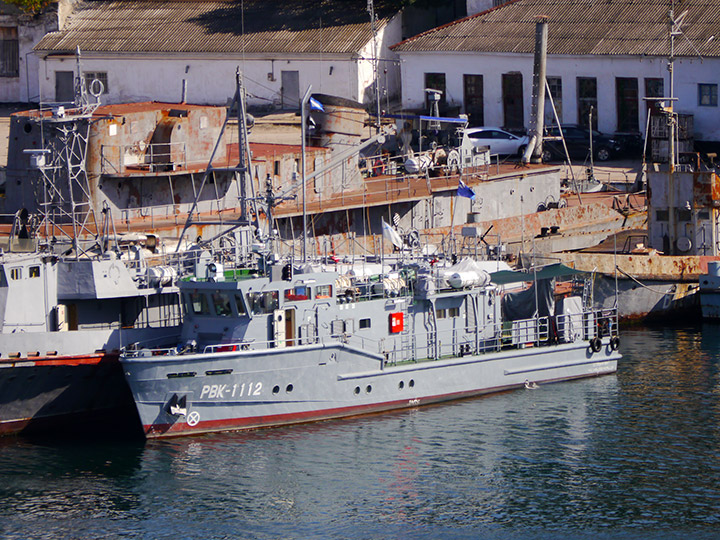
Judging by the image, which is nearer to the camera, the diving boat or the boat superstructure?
the diving boat

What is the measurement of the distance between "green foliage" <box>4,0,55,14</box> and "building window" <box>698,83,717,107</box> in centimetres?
3164

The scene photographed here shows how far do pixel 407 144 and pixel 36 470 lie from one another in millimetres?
26518

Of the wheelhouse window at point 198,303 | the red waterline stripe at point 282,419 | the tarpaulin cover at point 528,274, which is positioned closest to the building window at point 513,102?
the tarpaulin cover at point 528,274

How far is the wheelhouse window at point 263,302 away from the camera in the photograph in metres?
35.7

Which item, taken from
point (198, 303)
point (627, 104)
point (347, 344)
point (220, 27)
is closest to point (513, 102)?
point (627, 104)

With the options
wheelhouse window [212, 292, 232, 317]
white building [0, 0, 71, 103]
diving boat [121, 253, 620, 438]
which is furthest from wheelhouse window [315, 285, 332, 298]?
white building [0, 0, 71, 103]

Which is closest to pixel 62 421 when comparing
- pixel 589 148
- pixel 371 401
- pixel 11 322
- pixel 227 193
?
pixel 11 322

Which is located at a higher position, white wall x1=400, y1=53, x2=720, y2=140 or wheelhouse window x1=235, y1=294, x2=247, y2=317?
white wall x1=400, y1=53, x2=720, y2=140

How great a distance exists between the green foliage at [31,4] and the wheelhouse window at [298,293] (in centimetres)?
3739

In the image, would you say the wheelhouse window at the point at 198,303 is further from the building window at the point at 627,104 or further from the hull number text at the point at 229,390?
the building window at the point at 627,104

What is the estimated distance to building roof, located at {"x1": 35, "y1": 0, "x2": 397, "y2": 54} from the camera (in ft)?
220

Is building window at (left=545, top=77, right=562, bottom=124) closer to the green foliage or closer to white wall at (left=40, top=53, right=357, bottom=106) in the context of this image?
white wall at (left=40, top=53, right=357, bottom=106)

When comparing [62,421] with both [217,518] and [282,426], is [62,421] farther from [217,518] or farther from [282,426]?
[217,518]

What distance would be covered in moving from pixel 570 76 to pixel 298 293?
31.7 meters
